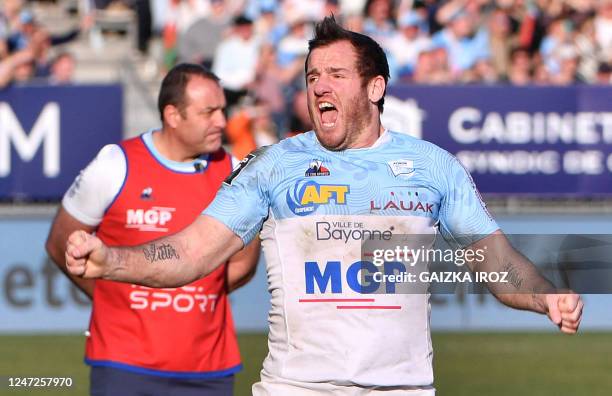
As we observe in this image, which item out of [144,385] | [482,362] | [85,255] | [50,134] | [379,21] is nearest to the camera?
[85,255]

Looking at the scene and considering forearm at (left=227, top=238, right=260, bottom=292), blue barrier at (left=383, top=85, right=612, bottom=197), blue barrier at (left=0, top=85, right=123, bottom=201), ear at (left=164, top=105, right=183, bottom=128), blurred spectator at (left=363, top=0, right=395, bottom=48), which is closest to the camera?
forearm at (left=227, top=238, right=260, bottom=292)

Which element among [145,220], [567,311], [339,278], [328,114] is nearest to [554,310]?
[567,311]

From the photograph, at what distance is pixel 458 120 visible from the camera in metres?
15.3

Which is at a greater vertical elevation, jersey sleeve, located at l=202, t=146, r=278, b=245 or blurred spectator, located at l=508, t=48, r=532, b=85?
blurred spectator, located at l=508, t=48, r=532, b=85

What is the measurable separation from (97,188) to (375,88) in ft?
6.73

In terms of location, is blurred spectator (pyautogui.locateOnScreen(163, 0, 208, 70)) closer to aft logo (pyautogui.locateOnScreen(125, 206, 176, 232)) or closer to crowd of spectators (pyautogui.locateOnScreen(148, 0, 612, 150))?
crowd of spectators (pyautogui.locateOnScreen(148, 0, 612, 150))

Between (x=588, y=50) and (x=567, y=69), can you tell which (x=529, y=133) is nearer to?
(x=567, y=69)

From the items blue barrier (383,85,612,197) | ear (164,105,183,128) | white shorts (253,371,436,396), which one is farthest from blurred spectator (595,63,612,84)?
white shorts (253,371,436,396)

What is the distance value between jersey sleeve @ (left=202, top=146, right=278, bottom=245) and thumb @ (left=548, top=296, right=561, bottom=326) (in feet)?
3.73

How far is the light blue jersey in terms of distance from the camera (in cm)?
491

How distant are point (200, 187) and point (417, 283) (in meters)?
2.16

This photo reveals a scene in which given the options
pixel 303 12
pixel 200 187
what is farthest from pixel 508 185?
pixel 200 187

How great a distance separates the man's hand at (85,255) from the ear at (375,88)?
4.34ft

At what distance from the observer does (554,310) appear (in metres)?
4.72
